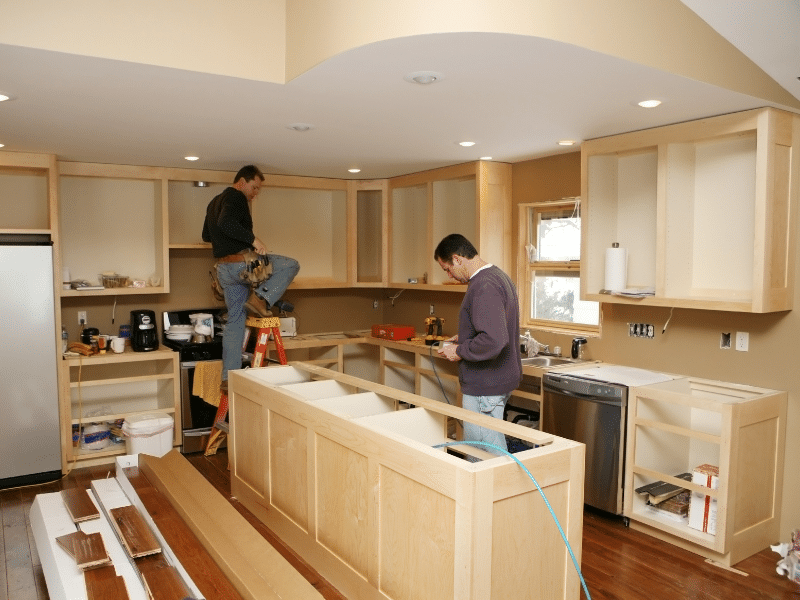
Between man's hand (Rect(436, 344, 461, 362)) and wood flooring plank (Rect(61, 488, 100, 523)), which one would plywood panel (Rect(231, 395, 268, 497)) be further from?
man's hand (Rect(436, 344, 461, 362))

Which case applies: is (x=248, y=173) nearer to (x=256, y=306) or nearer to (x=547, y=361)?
(x=256, y=306)

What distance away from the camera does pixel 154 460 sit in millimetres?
3625

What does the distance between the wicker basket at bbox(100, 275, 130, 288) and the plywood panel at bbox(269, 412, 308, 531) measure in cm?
247

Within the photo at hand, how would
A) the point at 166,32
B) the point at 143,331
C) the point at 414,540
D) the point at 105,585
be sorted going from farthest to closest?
the point at 143,331 < the point at 166,32 < the point at 414,540 < the point at 105,585

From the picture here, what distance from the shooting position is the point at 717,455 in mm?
3826

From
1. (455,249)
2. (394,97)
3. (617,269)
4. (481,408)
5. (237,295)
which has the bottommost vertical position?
(481,408)

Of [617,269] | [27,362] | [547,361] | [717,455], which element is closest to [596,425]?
[717,455]

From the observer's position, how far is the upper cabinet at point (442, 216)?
16.6 ft

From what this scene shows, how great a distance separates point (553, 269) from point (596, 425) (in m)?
1.54

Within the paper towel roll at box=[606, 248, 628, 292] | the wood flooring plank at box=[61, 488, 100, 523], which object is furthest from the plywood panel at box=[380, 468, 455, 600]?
the paper towel roll at box=[606, 248, 628, 292]

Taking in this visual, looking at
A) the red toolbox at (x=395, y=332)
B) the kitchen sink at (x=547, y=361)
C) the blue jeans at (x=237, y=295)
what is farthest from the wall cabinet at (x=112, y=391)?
the kitchen sink at (x=547, y=361)

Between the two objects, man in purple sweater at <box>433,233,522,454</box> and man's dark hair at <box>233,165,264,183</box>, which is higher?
man's dark hair at <box>233,165,264,183</box>

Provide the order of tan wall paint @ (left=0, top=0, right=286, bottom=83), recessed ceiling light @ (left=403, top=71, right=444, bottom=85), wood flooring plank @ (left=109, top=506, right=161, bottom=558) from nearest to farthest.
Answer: tan wall paint @ (left=0, top=0, right=286, bottom=83) < wood flooring plank @ (left=109, top=506, right=161, bottom=558) < recessed ceiling light @ (left=403, top=71, right=444, bottom=85)

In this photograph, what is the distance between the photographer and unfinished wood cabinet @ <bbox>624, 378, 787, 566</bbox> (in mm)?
3246
